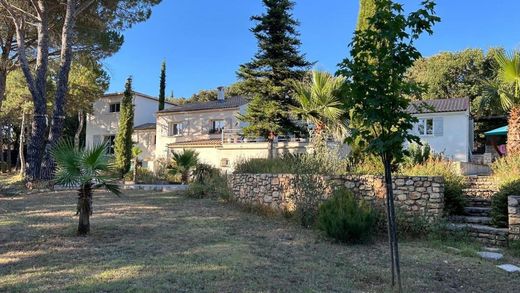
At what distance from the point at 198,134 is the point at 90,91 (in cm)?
865

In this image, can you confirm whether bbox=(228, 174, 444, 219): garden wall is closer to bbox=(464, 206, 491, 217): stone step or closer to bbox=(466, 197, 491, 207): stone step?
bbox=(464, 206, 491, 217): stone step

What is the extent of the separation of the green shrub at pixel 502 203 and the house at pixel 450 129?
17.3 metres

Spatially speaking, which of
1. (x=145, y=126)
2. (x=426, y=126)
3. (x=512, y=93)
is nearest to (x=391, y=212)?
(x=512, y=93)

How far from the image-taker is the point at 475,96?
36.5m

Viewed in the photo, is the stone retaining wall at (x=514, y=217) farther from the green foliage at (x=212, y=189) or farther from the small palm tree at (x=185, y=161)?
the small palm tree at (x=185, y=161)

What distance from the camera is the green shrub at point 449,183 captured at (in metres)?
9.29

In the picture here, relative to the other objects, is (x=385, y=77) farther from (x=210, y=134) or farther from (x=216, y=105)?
(x=216, y=105)

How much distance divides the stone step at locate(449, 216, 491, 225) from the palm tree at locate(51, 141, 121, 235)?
24.0 ft

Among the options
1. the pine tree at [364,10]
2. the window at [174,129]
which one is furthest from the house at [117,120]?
the pine tree at [364,10]

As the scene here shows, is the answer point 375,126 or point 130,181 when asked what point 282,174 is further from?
point 130,181

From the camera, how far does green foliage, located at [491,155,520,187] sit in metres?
8.80

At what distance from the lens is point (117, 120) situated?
37188 mm

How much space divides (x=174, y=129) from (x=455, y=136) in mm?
21218

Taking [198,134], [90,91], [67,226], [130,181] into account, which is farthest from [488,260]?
[90,91]
